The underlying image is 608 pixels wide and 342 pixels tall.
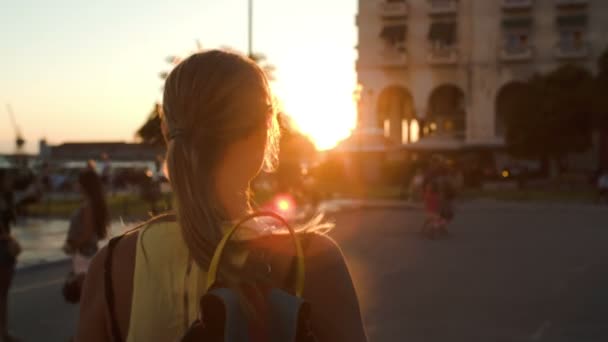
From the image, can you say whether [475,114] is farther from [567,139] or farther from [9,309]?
[9,309]

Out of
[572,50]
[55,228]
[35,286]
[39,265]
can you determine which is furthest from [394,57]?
[35,286]

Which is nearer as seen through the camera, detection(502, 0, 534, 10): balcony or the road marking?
the road marking

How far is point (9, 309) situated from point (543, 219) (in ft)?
57.8

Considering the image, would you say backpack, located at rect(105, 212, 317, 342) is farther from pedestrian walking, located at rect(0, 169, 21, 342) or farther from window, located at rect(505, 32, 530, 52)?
window, located at rect(505, 32, 530, 52)

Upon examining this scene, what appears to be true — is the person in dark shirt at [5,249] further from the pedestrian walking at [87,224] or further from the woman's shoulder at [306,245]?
the woman's shoulder at [306,245]

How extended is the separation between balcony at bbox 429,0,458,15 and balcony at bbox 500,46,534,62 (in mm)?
4647

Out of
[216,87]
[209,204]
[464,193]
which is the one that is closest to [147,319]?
[209,204]

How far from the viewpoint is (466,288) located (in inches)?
383

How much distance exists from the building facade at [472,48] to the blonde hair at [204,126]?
163 feet

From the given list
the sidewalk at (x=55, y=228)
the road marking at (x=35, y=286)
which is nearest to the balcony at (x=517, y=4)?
the sidewalk at (x=55, y=228)

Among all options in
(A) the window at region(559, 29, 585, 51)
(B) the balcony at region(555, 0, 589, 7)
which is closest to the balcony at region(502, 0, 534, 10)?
(B) the balcony at region(555, 0, 589, 7)

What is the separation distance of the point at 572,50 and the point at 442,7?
9.44 meters

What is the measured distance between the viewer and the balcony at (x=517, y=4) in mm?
50812

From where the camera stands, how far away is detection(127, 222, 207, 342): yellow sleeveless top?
1607mm
